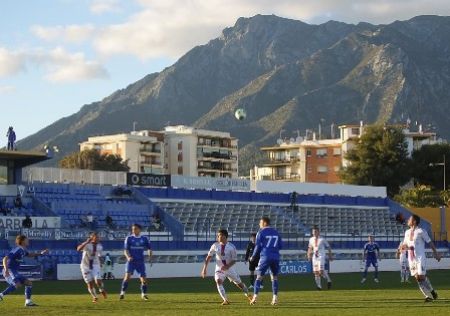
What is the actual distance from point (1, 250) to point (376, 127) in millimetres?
80574

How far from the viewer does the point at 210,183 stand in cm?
7200

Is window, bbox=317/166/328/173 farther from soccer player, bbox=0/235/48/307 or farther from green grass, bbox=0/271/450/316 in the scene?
soccer player, bbox=0/235/48/307

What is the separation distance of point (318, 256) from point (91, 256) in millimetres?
9149

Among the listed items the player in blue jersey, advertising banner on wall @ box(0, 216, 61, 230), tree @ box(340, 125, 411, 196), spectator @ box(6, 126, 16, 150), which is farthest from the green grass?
tree @ box(340, 125, 411, 196)

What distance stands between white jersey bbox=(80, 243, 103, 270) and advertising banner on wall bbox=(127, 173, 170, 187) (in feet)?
126

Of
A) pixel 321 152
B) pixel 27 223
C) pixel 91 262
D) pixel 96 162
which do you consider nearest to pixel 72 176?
pixel 27 223

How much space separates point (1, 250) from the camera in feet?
141

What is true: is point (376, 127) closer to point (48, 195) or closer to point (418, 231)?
point (48, 195)

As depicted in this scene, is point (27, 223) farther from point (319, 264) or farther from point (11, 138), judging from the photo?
point (319, 264)

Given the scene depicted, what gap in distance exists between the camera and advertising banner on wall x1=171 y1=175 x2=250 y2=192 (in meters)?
69.9

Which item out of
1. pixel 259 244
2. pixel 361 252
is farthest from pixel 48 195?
pixel 259 244

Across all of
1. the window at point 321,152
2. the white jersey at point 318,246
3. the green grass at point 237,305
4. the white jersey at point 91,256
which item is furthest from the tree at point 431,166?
the white jersey at point 91,256

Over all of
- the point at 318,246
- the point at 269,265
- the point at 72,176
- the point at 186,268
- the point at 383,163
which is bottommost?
the point at 186,268

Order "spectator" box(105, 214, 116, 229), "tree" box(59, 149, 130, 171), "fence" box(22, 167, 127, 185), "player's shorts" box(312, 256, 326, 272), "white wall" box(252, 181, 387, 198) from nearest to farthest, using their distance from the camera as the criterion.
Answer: "player's shorts" box(312, 256, 326, 272) → "spectator" box(105, 214, 116, 229) → "fence" box(22, 167, 127, 185) → "white wall" box(252, 181, 387, 198) → "tree" box(59, 149, 130, 171)
